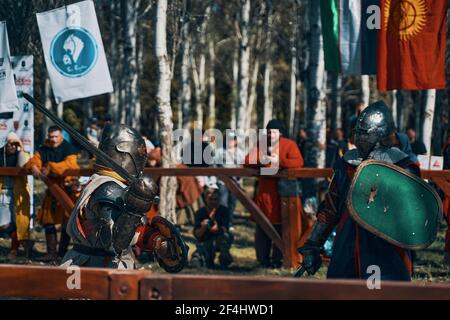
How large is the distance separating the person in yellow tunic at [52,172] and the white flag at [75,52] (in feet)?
3.46

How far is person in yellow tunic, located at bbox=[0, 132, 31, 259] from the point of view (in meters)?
12.0

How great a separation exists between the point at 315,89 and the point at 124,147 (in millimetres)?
7545

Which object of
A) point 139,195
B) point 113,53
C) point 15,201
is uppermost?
point 113,53

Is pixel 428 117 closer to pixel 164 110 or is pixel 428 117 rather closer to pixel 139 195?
pixel 164 110

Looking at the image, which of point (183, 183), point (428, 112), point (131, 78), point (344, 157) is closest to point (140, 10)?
point (131, 78)

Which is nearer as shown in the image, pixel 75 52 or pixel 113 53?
pixel 75 52

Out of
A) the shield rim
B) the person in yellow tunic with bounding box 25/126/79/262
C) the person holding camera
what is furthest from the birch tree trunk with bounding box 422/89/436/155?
the shield rim

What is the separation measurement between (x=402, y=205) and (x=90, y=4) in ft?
17.9

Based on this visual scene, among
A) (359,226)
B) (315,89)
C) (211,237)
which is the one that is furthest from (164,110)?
(359,226)

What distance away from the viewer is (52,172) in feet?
38.0

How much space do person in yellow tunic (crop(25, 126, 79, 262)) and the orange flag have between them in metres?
3.60

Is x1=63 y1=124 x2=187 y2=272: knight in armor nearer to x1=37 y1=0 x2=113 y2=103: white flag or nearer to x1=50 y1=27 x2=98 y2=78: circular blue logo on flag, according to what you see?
x1=37 y1=0 x2=113 y2=103: white flag

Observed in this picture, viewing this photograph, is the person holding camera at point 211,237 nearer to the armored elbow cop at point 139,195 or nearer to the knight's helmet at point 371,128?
the knight's helmet at point 371,128

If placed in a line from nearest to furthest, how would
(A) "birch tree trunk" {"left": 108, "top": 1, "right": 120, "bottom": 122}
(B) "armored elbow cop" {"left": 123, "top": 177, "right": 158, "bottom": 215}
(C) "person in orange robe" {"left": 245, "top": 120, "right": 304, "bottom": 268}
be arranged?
(B) "armored elbow cop" {"left": 123, "top": 177, "right": 158, "bottom": 215}
(C) "person in orange robe" {"left": 245, "top": 120, "right": 304, "bottom": 268}
(A) "birch tree trunk" {"left": 108, "top": 1, "right": 120, "bottom": 122}
